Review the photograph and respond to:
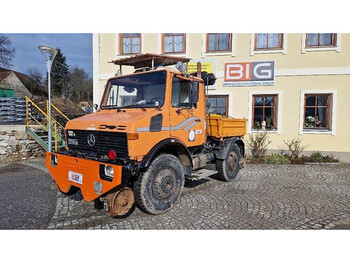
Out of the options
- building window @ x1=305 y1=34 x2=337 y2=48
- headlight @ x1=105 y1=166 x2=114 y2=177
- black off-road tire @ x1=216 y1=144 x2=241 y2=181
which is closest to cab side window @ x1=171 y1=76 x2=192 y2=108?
headlight @ x1=105 y1=166 x2=114 y2=177

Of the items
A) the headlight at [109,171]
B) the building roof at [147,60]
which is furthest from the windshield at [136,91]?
the headlight at [109,171]

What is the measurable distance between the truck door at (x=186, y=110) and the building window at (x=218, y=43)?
5.41 m

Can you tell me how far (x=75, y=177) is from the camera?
140 inches

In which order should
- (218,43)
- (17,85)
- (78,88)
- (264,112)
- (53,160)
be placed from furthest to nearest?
(78,88)
(17,85)
(218,43)
(264,112)
(53,160)

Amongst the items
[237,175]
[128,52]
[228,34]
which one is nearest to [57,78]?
[128,52]

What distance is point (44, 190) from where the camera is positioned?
5055mm

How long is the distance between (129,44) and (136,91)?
6.69 m

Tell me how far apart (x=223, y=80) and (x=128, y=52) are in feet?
15.0

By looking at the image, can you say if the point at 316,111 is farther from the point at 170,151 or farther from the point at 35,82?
the point at 35,82

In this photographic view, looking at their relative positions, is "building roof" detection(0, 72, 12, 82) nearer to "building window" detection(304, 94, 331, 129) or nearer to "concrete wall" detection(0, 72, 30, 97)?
"concrete wall" detection(0, 72, 30, 97)

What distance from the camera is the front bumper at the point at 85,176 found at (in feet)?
10.2

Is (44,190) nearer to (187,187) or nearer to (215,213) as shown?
(187,187)

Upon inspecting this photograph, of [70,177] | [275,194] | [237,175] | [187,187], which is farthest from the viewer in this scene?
[237,175]

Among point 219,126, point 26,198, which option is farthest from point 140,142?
point 26,198
